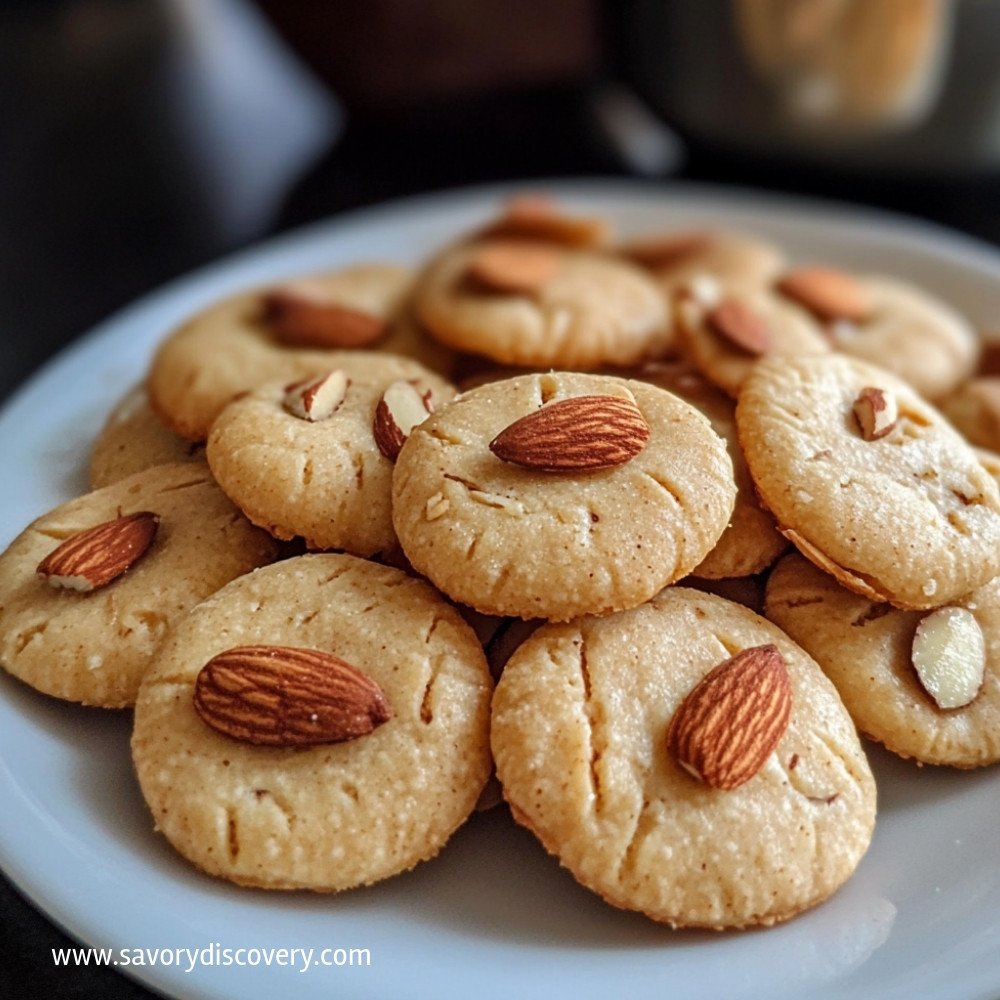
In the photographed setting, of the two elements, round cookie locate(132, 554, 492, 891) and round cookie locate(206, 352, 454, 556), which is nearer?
round cookie locate(132, 554, 492, 891)

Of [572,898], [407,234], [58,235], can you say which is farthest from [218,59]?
[572,898]

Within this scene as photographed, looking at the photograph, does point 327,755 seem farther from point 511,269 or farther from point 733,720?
point 511,269

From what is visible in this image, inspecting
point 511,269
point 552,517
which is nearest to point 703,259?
point 511,269

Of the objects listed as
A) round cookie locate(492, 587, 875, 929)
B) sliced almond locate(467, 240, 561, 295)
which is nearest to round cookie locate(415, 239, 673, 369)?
sliced almond locate(467, 240, 561, 295)

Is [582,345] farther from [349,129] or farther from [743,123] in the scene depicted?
[349,129]

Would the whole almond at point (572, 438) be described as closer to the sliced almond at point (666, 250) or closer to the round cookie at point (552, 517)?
the round cookie at point (552, 517)

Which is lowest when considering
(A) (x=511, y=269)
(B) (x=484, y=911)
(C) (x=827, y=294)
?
(B) (x=484, y=911)

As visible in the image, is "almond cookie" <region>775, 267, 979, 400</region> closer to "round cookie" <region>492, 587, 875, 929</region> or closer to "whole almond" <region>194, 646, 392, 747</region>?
"round cookie" <region>492, 587, 875, 929</region>
